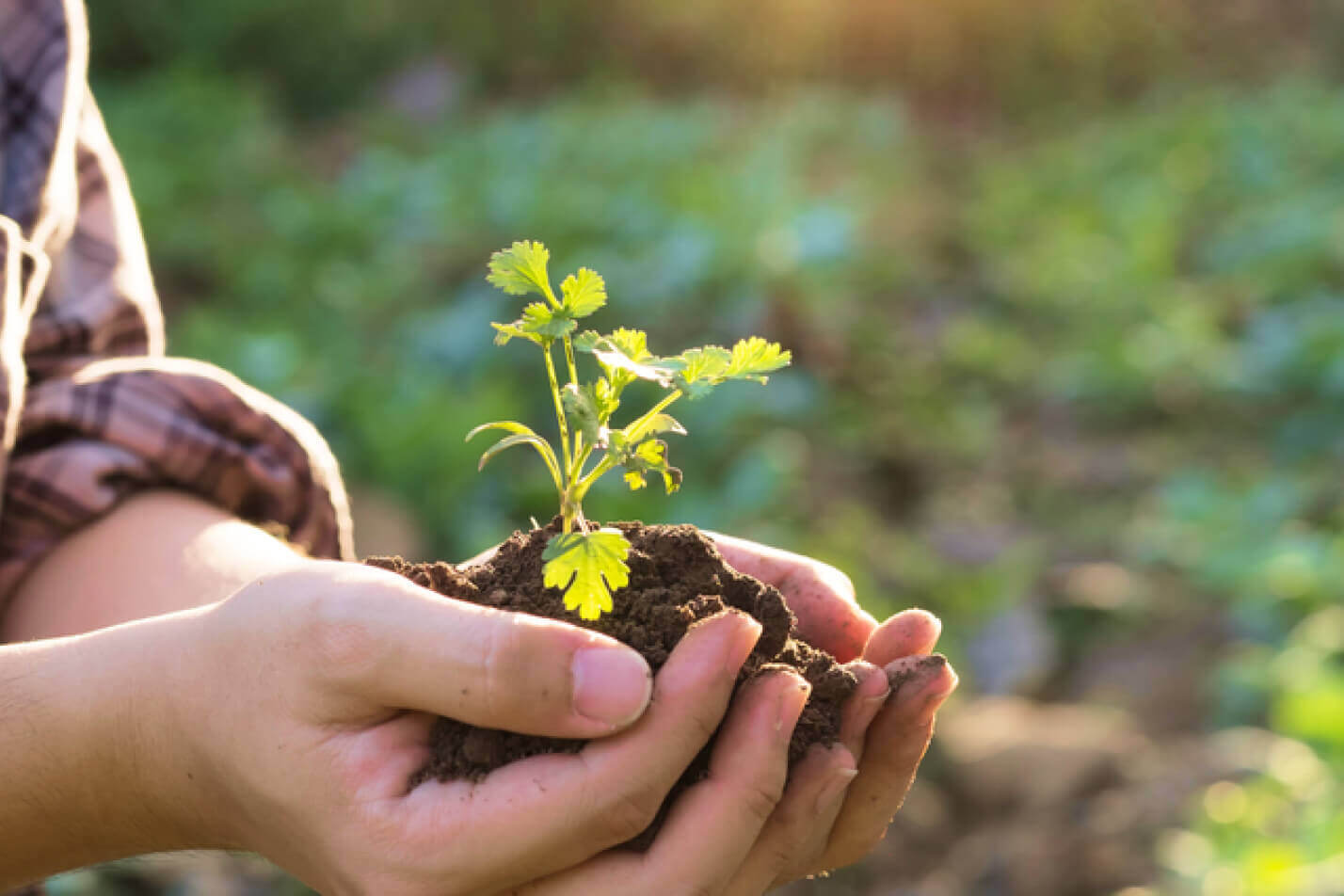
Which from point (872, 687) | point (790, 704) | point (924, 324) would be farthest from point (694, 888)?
point (924, 324)

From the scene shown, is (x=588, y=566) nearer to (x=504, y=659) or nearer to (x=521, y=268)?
(x=504, y=659)

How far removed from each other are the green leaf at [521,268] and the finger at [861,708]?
22.0 inches

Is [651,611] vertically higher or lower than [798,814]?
higher

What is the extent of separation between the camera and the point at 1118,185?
30.4 ft

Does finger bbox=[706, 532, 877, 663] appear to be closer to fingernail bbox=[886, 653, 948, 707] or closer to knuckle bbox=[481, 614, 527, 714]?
fingernail bbox=[886, 653, 948, 707]

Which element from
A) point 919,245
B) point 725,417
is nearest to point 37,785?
point 725,417

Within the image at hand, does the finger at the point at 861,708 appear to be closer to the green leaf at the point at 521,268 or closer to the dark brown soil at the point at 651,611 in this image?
the dark brown soil at the point at 651,611

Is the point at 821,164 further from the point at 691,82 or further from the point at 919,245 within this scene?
the point at 691,82

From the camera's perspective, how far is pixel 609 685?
3.97 ft

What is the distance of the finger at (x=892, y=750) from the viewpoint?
4.69 feet

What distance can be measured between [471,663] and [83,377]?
97 cm

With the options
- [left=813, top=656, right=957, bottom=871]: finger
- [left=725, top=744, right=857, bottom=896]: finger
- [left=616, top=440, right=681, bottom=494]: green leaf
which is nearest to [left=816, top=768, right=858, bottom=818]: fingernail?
[left=725, top=744, right=857, bottom=896]: finger

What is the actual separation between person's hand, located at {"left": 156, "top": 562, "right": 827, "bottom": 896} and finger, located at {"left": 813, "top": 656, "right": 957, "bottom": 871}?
0.13 metres

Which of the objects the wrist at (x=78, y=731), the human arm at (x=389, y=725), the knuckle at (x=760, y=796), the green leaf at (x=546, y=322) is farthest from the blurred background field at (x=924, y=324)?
the green leaf at (x=546, y=322)
